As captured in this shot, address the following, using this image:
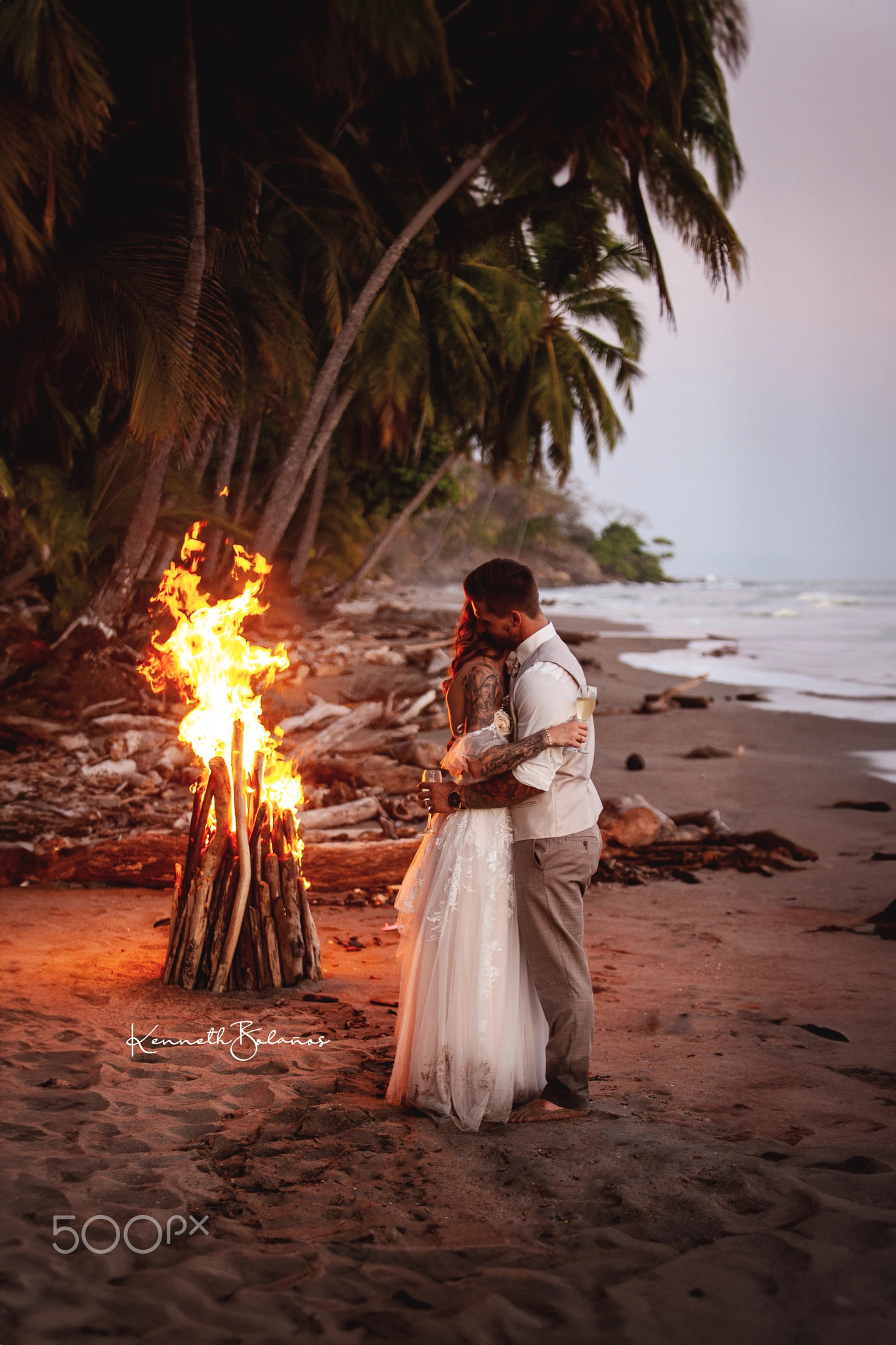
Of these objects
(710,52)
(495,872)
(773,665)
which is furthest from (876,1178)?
(773,665)

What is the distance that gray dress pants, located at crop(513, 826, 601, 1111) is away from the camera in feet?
10.3

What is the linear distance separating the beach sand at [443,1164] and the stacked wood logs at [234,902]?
0.49 ft

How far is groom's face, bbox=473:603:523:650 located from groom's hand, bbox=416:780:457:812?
50 cm

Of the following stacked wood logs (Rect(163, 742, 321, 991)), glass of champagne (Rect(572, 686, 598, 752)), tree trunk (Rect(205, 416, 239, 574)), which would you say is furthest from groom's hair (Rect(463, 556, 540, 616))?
tree trunk (Rect(205, 416, 239, 574))

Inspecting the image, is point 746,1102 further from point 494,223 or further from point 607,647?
point 607,647

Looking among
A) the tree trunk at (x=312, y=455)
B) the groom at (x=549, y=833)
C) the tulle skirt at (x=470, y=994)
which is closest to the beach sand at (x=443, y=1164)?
the tulle skirt at (x=470, y=994)

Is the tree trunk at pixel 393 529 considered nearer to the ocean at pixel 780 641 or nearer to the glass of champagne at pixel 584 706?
the ocean at pixel 780 641

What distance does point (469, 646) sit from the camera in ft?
10.9

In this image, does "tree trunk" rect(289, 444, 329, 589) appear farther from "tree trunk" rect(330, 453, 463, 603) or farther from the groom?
the groom

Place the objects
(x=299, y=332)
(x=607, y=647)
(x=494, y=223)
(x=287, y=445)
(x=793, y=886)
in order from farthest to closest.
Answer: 1. (x=607, y=647)
2. (x=494, y=223)
3. (x=287, y=445)
4. (x=299, y=332)
5. (x=793, y=886)

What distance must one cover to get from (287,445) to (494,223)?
490cm

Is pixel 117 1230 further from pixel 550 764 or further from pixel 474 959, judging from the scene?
pixel 550 764

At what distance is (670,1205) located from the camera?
2.57 metres

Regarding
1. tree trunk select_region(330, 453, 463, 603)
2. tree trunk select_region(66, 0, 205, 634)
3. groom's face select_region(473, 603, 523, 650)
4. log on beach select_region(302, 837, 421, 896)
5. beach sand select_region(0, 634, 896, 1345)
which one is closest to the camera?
beach sand select_region(0, 634, 896, 1345)
